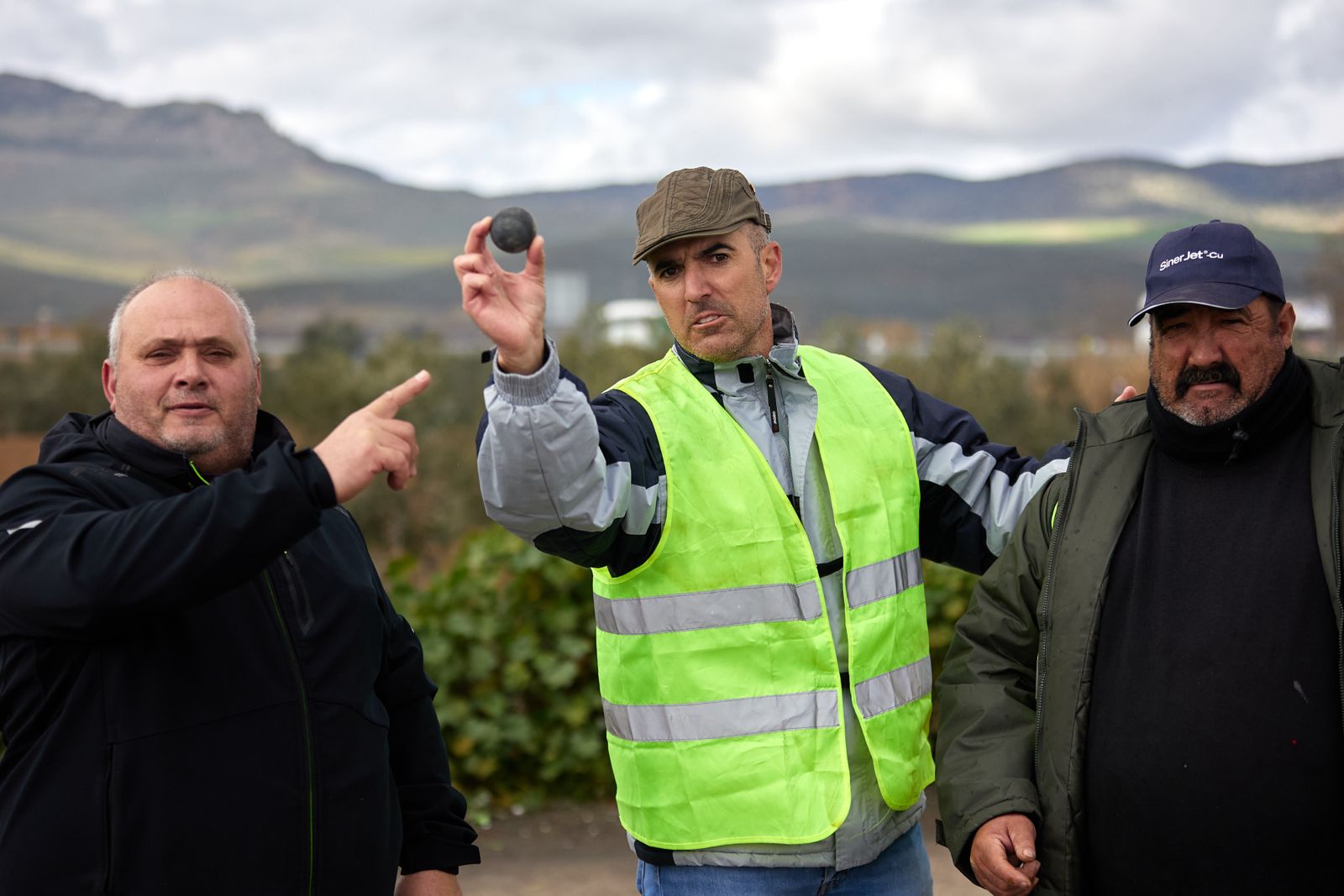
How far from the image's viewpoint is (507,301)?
2.65m

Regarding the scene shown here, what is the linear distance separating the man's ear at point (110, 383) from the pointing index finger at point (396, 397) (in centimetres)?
62

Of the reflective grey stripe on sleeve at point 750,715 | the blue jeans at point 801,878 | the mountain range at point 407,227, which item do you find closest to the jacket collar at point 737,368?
the reflective grey stripe on sleeve at point 750,715

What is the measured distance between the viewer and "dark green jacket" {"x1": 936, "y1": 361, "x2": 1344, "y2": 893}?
9.26 ft

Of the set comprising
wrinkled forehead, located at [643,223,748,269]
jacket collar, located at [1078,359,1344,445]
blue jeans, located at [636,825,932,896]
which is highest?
wrinkled forehead, located at [643,223,748,269]

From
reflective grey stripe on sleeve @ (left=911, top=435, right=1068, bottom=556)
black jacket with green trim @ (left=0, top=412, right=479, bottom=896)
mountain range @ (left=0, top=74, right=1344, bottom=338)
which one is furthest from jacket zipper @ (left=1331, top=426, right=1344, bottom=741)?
mountain range @ (left=0, top=74, right=1344, bottom=338)

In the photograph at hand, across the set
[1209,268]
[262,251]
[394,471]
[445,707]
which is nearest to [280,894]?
[394,471]

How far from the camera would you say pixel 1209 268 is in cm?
288

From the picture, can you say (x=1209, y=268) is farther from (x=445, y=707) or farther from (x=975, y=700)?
(x=445, y=707)

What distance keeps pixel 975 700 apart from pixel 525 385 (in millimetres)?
1256

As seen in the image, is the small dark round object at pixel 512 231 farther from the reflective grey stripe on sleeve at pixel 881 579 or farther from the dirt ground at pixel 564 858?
the dirt ground at pixel 564 858

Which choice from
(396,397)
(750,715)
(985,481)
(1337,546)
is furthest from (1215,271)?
(396,397)

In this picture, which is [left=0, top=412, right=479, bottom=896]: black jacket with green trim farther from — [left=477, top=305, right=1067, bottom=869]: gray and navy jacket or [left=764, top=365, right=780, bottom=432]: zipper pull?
[left=764, top=365, right=780, bottom=432]: zipper pull

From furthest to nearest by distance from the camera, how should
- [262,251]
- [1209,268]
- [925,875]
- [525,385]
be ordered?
[262,251] → [925,875] → [1209,268] → [525,385]

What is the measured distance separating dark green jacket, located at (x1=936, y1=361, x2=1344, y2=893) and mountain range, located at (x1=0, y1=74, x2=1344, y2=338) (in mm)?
46115
